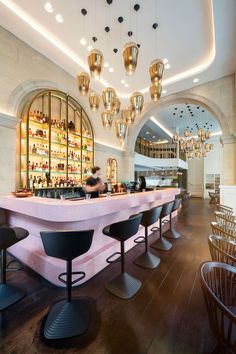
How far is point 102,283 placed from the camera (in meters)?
2.32

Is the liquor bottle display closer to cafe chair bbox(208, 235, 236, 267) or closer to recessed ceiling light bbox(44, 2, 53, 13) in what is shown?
recessed ceiling light bbox(44, 2, 53, 13)

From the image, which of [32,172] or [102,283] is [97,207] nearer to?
[102,283]

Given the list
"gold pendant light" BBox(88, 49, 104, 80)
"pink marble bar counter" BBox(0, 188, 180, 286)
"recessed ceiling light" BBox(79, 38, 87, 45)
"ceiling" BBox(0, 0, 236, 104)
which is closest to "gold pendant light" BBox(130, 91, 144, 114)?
"gold pendant light" BBox(88, 49, 104, 80)

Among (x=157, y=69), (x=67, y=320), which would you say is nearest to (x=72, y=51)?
(x=157, y=69)

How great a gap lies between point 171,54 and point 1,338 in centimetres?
654

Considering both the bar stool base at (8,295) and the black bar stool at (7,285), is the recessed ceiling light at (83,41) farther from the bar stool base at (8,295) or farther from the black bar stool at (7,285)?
the bar stool base at (8,295)

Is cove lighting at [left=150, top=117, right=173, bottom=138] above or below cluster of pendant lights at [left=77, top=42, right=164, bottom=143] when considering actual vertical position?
above

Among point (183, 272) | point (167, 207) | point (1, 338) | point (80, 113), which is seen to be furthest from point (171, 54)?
point (1, 338)


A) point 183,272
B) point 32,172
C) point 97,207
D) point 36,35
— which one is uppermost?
point 36,35

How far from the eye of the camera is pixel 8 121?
151 inches

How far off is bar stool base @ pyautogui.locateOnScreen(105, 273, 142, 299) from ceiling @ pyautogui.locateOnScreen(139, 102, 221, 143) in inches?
293

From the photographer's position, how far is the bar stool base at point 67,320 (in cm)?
155

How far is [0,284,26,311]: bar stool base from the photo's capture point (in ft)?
6.18

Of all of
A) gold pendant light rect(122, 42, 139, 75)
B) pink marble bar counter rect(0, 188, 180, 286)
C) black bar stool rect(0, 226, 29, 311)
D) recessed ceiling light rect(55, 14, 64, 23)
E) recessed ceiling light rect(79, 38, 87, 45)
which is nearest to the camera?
black bar stool rect(0, 226, 29, 311)
